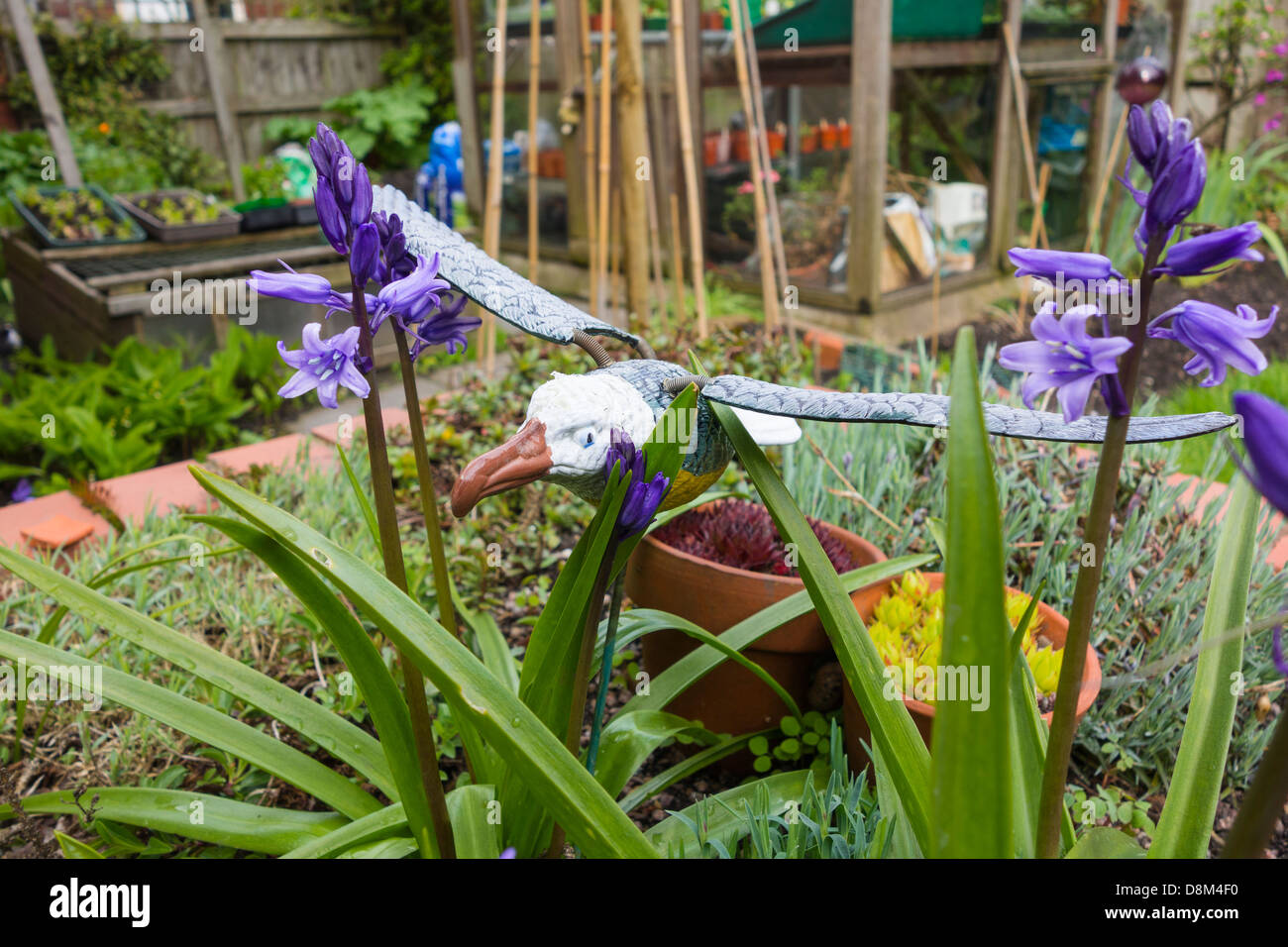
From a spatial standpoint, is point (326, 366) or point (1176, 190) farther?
point (326, 366)

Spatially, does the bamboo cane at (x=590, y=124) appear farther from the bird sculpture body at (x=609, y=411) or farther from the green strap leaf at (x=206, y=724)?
the green strap leaf at (x=206, y=724)

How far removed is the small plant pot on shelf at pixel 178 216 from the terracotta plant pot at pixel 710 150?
242 centimetres

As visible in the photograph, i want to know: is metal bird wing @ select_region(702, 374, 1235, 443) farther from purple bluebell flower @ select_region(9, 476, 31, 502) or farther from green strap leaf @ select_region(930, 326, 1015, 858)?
purple bluebell flower @ select_region(9, 476, 31, 502)

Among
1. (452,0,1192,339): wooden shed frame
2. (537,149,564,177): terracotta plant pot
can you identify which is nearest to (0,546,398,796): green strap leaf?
(452,0,1192,339): wooden shed frame

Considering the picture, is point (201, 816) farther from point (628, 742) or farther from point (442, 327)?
point (442, 327)

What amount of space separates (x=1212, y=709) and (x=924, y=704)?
42cm

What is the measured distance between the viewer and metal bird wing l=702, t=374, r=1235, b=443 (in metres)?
0.82

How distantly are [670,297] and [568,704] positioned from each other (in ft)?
12.4

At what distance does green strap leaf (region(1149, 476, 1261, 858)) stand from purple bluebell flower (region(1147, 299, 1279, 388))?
238 millimetres

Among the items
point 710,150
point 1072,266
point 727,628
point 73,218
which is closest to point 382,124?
point 73,218

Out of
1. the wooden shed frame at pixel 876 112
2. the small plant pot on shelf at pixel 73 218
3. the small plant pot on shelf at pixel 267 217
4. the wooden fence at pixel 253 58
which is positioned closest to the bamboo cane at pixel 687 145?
the wooden shed frame at pixel 876 112

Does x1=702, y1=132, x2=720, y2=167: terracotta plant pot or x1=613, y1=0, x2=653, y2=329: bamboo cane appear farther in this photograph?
x1=702, y1=132, x2=720, y2=167: terracotta plant pot

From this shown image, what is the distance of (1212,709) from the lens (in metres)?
0.94
